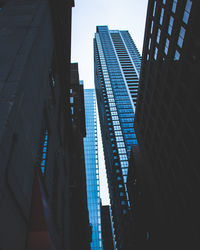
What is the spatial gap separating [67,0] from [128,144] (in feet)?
309

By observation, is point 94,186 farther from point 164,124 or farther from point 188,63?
Result: point 188,63

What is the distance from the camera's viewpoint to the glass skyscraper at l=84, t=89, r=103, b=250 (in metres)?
94.2

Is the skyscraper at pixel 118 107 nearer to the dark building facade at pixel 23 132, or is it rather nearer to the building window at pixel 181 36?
the building window at pixel 181 36

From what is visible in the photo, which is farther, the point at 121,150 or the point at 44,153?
the point at 121,150

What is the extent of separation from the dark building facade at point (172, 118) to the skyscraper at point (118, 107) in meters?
55.6

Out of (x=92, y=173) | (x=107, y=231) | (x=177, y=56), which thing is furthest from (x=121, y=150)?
(x=177, y=56)

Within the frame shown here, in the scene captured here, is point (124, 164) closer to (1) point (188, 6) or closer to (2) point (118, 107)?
(2) point (118, 107)

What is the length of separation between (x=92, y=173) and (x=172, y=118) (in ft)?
301

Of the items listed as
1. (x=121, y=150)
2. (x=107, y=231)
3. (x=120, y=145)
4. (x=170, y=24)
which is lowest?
(x=107, y=231)

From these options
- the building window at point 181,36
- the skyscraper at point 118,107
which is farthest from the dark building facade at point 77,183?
the skyscraper at point 118,107

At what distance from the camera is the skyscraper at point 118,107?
95.1 m

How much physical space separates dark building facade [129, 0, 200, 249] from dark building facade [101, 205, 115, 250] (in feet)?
357

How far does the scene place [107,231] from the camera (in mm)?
142500

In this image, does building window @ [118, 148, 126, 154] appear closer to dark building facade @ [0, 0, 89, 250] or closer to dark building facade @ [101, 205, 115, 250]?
dark building facade @ [101, 205, 115, 250]
